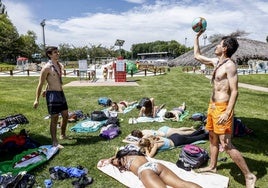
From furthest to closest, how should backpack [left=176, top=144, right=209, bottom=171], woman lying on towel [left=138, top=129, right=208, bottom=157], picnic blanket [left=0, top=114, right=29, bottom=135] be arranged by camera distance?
picnic blanket [left=0, top=114, right=29, bottom=135] → woman lying on towel [left=138, top=129, right=208, bottom=157] → backpack [left=176, top=144, right=209, bottom=171]

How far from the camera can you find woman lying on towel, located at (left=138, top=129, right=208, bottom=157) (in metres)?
6.04

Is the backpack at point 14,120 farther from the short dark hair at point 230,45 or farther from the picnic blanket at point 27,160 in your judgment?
the short dark hair at point 230,45

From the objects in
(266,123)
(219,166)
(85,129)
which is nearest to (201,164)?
(219,166)

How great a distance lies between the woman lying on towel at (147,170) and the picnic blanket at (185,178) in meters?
0.10

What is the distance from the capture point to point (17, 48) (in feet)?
204

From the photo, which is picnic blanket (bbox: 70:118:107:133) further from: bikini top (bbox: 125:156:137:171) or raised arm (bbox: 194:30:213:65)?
raised arm (bbox: 194:30:213:65)

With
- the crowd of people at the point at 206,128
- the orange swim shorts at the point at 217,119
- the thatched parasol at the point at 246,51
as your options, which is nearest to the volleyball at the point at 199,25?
the crowd of people at the point at 206,128

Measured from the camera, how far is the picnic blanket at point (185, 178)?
A: 4.64 m

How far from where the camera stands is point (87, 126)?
7996mm

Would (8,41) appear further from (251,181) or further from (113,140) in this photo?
(251,181)

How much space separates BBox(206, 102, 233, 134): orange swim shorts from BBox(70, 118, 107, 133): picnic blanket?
12.8 ft

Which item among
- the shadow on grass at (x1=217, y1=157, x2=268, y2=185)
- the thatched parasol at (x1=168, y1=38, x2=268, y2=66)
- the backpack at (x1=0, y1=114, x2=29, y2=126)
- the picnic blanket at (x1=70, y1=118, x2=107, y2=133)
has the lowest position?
the shadow on grass at (x1=217, y1=157, x2=268, y2=185)

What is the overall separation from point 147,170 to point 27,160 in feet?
8.47

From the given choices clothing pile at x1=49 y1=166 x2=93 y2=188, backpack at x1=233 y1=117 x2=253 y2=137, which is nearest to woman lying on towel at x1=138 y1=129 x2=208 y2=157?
backpack at x1=233 y1=117 x2=253 y2=137
